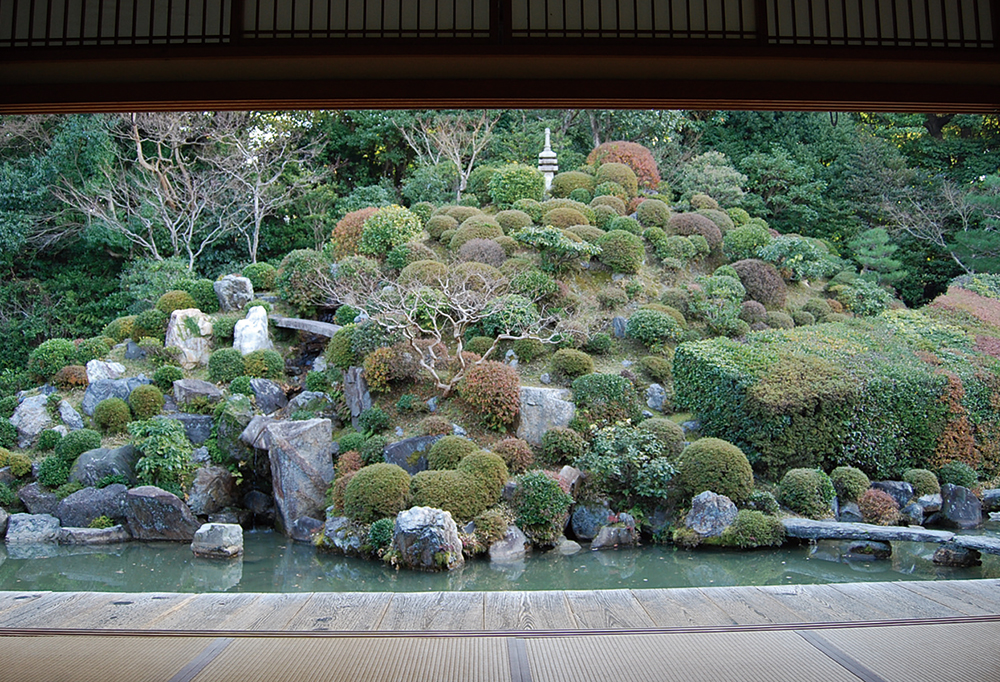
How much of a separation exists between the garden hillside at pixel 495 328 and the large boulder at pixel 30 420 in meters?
0.06

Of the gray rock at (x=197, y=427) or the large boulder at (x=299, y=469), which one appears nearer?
the large boulder at (x=299, y=469)

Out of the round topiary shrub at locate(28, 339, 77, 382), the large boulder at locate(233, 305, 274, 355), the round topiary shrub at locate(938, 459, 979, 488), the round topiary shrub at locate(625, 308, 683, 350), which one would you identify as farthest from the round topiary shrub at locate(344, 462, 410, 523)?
the round topiary shrub at locate(938, 459, 979, 488)

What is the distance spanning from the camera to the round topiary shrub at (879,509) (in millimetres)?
8359

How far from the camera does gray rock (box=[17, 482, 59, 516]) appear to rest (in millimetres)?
9438

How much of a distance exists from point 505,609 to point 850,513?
6.76 m

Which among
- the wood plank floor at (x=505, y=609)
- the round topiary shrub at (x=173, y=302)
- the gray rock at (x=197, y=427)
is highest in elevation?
the round topiary shrub at (x=173, y=302)

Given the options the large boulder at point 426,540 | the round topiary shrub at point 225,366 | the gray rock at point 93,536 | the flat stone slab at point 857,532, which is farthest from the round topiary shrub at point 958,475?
the gray rock at point 93,536

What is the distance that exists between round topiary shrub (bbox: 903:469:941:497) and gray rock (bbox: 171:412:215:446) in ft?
31.1

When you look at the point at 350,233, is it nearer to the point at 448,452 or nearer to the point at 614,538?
the point at 448,452

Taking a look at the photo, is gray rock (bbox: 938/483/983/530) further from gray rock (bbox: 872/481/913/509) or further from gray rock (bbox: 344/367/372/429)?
gray rock (bbox: 344/367/372/429)

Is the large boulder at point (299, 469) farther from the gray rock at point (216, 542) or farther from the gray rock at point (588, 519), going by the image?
the gray rock at point (588, 519)

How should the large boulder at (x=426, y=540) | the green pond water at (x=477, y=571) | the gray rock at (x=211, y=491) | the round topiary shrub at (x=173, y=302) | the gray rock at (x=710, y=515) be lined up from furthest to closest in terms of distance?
the round topiary shrub at (x=173, y=302), the gray rock at (x=211, y=491), the gray rock at (x=710, y=515), the large boulder at (x=426, y=540), the green pond water at (x=477, y=571)

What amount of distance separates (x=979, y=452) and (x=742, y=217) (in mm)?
6789

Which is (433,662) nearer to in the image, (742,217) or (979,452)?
(979,452)
